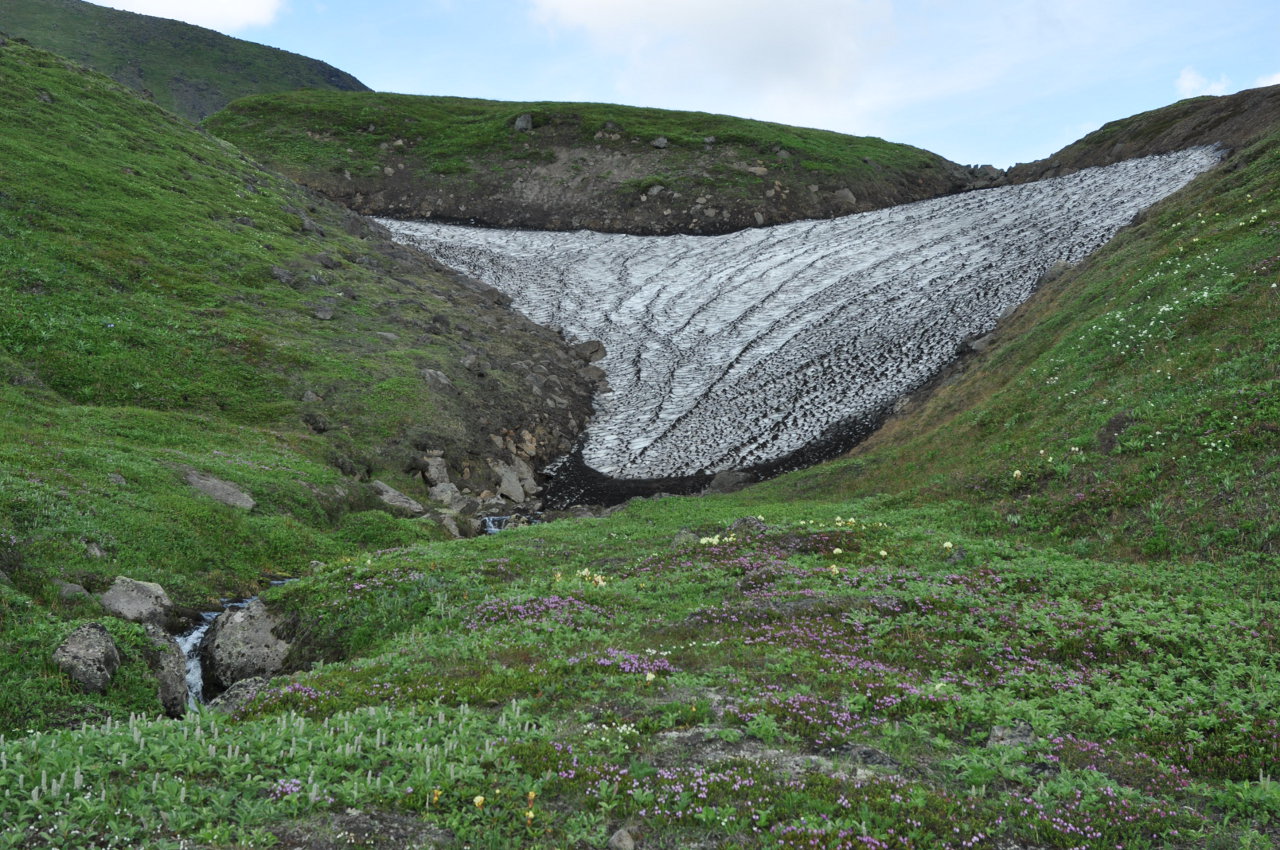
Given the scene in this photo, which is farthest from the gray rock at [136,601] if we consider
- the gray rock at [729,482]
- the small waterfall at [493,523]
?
the gray rock at [729,482]

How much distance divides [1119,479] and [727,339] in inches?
1698

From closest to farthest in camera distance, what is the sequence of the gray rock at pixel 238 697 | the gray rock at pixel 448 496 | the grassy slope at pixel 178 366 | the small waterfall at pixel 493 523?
the gray rock at pixel 238 697 → the grassy slope at pixel 178 366 → the small waterfall at pixel 493 523 → the gray rock at pixel 448 496

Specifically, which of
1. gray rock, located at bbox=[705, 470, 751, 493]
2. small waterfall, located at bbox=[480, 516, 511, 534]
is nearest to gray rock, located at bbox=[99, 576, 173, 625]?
small waterfall, located at bbox=[480, 516, 511, 534]

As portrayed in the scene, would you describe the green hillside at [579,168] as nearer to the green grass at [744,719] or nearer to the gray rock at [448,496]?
the gray rock at [448,496]

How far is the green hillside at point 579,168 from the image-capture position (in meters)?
96.5

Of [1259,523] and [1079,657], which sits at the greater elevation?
[1259,523]

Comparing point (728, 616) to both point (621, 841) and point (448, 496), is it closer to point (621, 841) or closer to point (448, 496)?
point (621, 841)

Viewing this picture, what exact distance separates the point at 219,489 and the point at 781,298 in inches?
2095

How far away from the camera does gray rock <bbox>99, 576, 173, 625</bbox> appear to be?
19.2m

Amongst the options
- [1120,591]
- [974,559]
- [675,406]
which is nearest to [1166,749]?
[1120,591]

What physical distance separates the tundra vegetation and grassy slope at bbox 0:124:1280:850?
0.06m

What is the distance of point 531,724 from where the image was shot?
10680 mm

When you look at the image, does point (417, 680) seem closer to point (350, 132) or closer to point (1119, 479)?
point (1119, 479)

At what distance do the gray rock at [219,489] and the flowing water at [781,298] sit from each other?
2235cm
